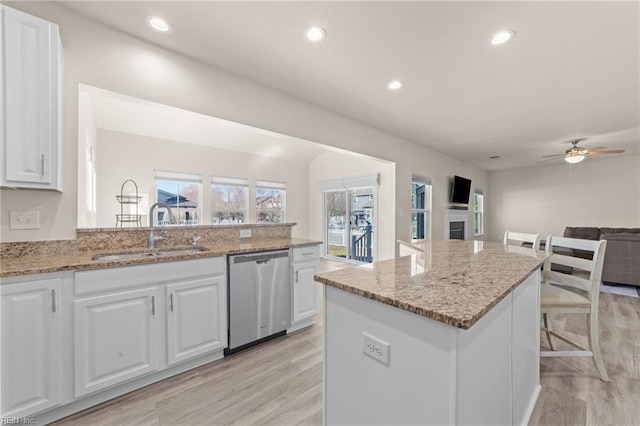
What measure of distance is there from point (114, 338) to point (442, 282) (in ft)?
6.49

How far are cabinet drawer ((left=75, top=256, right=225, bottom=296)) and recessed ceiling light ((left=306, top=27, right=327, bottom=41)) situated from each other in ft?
6.16

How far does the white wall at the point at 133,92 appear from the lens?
5.82ft

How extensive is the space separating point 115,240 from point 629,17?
4.07 metres

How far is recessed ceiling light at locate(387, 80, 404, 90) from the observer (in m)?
2.76

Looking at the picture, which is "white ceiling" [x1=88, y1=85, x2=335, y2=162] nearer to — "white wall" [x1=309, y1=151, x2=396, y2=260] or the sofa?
"white wall" [x1=309, y1=151, x2=396, y2=260]

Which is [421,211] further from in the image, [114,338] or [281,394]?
[114,338]

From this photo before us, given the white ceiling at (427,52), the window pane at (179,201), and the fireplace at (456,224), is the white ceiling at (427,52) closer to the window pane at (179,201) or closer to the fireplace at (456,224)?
the fireplace at (456,224)

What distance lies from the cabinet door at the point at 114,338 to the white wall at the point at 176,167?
372 cm

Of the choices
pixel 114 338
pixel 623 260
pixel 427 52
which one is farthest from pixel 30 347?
pixel 623 260

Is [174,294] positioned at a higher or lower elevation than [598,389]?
higher

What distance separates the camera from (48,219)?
1.78 metres

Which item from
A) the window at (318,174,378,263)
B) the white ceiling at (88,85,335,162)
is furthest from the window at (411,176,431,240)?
the white ceiling at (88,85,335,162)

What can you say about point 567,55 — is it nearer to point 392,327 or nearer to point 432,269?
point 432,269

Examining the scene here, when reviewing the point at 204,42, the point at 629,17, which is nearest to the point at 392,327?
the point at 204,42
